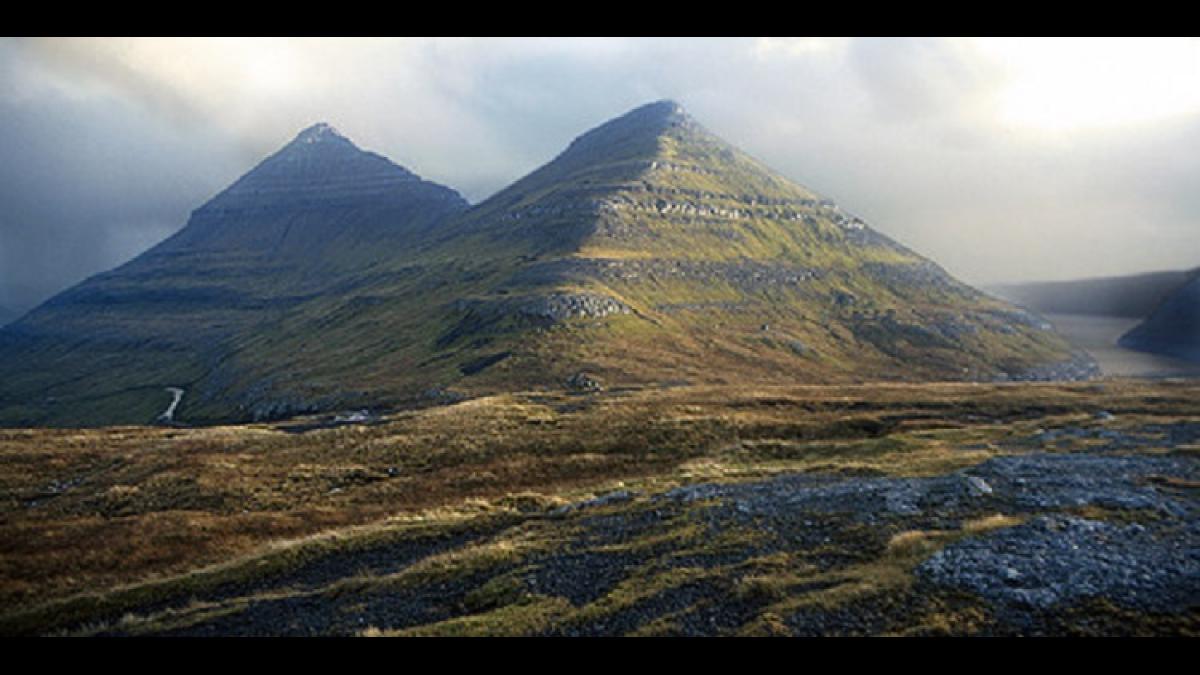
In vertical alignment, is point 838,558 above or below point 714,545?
above

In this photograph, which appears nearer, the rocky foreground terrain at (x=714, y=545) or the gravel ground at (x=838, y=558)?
the gravel ground at (x=838, y=558)

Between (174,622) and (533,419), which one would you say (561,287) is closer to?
(533,419)

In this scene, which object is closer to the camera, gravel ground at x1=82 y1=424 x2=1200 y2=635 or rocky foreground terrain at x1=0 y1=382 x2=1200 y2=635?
gravel ground at x1=82 y1=424 x2=1200 y2=635

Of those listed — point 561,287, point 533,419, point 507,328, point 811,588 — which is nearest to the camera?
point 811,588

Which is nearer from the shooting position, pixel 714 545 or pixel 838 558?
pixel 838 558

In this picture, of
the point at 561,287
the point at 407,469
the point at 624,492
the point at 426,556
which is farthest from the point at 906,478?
the point at 561,287

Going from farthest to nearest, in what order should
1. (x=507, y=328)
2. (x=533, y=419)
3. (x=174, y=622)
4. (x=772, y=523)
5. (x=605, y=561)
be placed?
(x=507, y=328) < (x=533, y=419) < (x=772, y=523) < (x=605, y=561) < (x=174, y=622)
